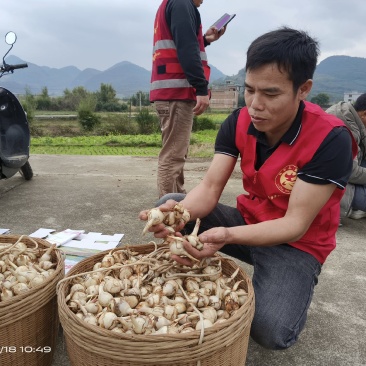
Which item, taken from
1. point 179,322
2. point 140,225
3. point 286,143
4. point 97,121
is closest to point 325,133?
point 286,143

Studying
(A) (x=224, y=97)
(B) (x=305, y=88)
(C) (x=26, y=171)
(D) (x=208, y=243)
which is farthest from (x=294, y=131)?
(A) (x=224, y=97)

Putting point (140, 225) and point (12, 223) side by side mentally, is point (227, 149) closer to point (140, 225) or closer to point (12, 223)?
point (140, 225)

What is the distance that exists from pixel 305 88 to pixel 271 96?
193mm

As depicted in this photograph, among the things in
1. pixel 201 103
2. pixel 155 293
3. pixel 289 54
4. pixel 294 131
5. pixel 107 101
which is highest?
pixel 107 101

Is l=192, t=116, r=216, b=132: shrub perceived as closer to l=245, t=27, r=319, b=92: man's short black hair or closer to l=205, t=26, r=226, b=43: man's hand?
l=205, t=26, r=226, b=43: man's hand

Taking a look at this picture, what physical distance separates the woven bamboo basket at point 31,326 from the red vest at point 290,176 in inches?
40.1

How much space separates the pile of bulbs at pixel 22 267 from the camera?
1.49 meters

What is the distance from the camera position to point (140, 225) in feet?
10.5

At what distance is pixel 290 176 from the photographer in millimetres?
1715

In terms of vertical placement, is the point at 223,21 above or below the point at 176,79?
above

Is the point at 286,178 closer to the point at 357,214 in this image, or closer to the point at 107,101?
the point at 357,214

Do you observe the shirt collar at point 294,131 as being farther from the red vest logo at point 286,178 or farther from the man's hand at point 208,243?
the man's hand at point 208,243

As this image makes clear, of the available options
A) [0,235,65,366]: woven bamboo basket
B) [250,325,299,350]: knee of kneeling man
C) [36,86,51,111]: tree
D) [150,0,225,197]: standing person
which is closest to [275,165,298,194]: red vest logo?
[250,325,299,350]: knee of kneeling man

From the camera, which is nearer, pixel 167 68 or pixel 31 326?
pixel 31 326
